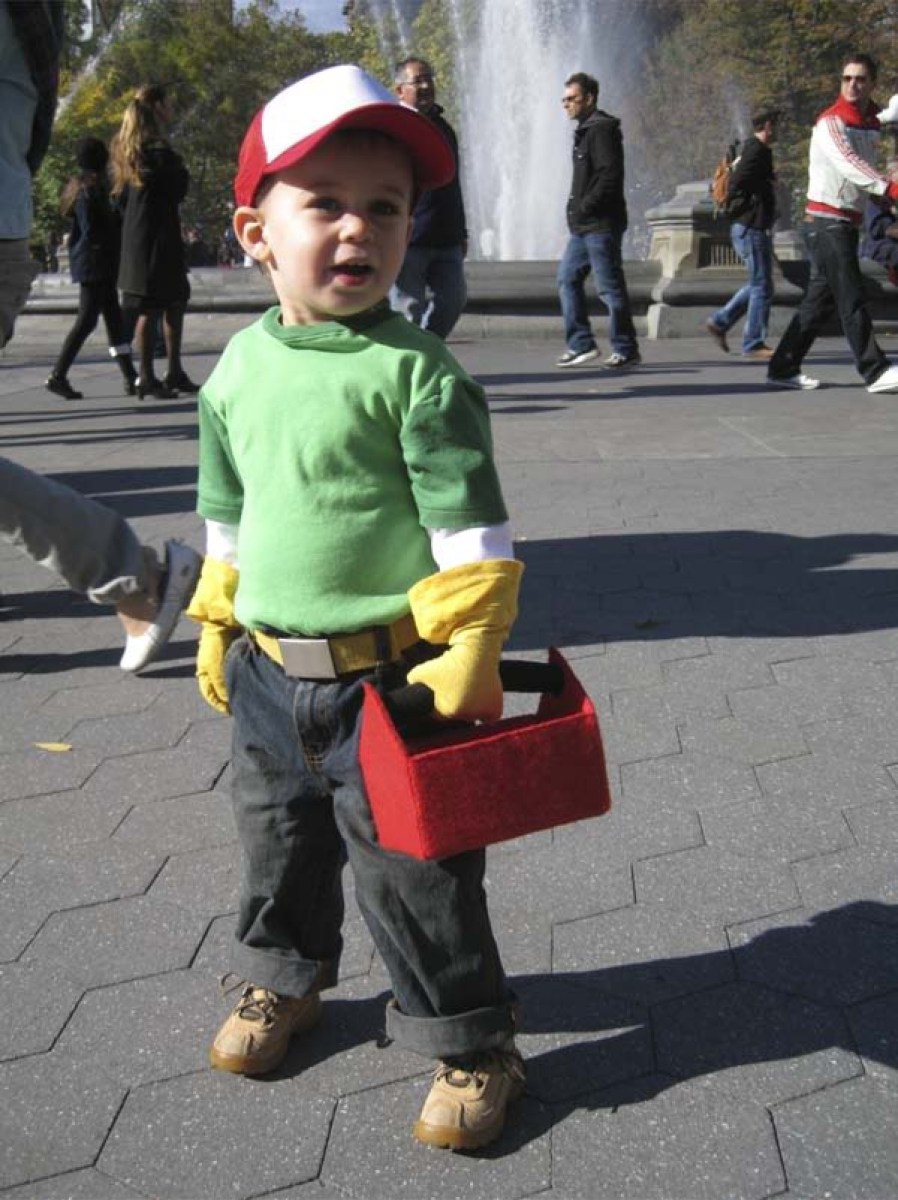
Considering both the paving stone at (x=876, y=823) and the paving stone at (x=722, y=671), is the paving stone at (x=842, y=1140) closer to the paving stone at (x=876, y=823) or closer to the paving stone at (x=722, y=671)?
the paving stone at (x=876, y=823)

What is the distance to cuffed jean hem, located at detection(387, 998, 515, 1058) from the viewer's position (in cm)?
217

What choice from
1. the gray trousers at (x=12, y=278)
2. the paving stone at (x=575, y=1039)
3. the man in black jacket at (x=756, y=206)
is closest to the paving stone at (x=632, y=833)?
the paving stone at (x=575, y=1039)

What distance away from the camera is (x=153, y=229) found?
9820mm

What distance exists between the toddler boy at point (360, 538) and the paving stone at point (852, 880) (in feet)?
2.98

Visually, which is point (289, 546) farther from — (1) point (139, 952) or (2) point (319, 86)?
(1) point (139, 952)

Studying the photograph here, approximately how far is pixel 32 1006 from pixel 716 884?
1373 mm

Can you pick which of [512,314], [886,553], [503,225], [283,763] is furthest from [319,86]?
[503,225]

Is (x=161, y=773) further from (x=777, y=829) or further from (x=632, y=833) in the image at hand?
(x=777, y=829)

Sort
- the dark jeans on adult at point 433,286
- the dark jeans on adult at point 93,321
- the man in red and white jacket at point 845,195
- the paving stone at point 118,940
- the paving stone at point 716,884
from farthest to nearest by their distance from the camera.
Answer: the dark jeans on adult at point 93,321 → the man in red and white jacket at point 845,195 → the dark jeans on adult at point 433,286 → the paving stone at point 716,884 → the paving stone at point 118,940

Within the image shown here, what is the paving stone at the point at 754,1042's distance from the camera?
2277 millimetres

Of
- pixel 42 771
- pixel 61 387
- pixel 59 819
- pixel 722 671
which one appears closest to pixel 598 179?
pixel 61 387

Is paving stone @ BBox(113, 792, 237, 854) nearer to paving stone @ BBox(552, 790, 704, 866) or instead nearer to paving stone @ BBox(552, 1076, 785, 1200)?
paving stone @ BBox(552, 790, 704, 866)

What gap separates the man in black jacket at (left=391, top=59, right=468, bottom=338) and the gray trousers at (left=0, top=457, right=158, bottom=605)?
4.69 meters

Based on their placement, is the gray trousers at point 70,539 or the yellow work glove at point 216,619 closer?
the yellow work glove at point 216,619
